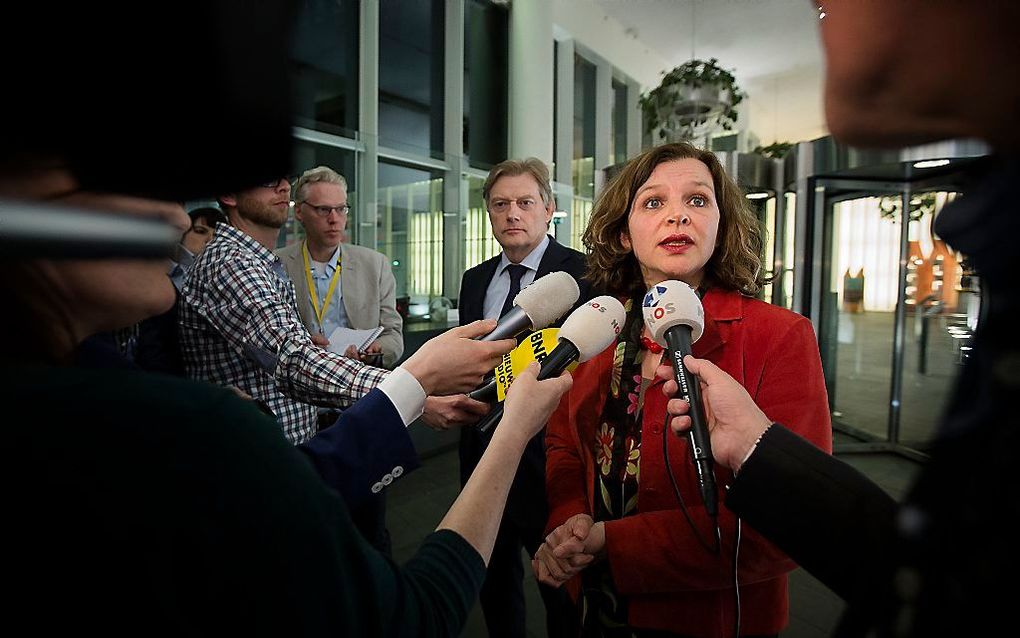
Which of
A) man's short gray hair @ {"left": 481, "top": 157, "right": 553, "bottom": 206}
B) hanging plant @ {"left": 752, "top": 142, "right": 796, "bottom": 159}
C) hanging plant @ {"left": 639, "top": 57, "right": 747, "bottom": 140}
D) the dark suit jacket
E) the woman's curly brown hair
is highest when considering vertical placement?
hanging plant @ {"left": 639, "top": 57, "right": 747, "bottom": 140}

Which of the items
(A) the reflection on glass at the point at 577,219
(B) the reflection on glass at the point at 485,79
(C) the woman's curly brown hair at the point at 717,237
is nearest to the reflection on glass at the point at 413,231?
(B) the reflection on glass at the point at 485,79

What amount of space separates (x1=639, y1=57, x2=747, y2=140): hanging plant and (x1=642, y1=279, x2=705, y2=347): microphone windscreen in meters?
3.86

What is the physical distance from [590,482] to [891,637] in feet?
4.12

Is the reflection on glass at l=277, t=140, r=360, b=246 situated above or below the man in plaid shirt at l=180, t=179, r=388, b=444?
above

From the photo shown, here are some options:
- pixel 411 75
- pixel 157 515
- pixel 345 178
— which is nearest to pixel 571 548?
pixel 157 515

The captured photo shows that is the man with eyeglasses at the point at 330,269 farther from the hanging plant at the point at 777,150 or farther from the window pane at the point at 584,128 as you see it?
the window pane at the point at 584,128

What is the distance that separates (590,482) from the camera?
1.57 m

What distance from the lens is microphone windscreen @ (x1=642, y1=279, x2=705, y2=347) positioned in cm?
125

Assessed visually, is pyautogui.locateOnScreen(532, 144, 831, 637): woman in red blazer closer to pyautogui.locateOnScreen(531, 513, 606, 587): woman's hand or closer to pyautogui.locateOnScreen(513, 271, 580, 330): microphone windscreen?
pyautogui.locateOnScreen(531, 513, 606, 587): woman's hand

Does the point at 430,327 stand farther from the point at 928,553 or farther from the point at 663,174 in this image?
the point at 928,553

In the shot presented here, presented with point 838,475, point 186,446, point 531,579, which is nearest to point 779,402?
point 838,475

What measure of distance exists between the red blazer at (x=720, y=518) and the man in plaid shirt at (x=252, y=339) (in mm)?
817

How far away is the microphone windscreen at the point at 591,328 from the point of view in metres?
1.30

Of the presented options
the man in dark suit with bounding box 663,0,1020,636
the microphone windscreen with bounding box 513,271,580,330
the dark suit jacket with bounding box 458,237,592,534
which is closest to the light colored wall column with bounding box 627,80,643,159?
the dark suit jacket with bounding box 458,237,592,534
